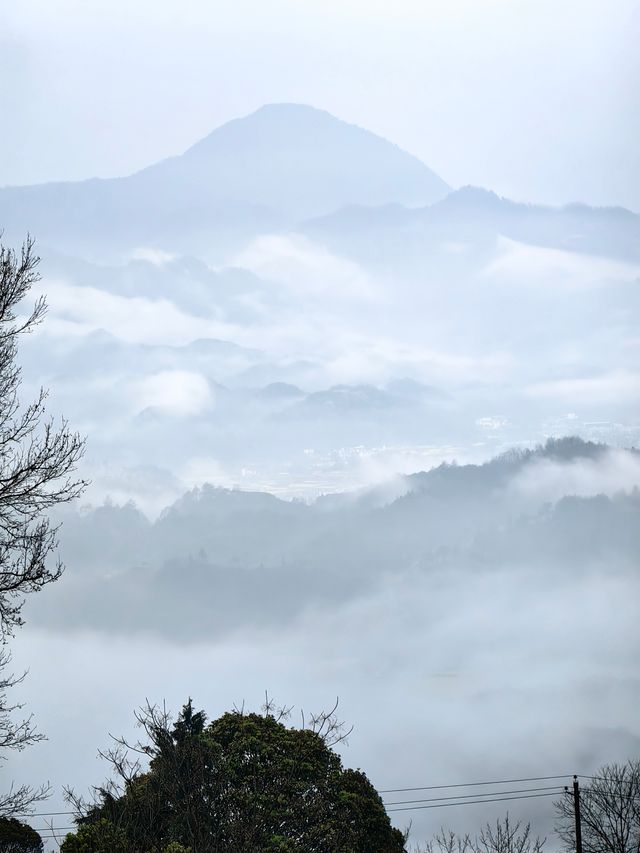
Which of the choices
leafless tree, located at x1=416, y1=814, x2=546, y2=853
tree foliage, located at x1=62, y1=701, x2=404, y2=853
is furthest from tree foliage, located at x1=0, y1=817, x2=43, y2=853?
leafless tree, located at x1=416, y1=814, x2=546, y2=853

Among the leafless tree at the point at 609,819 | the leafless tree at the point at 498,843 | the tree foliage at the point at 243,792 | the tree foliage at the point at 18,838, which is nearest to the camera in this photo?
the tree foliage at the point at 243,792

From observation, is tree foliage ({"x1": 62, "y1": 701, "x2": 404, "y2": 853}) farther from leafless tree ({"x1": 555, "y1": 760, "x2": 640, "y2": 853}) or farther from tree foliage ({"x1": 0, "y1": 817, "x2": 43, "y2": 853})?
leafless tree ({"x1": 555, "y1": 760, "x2": 640, "y2": 853})

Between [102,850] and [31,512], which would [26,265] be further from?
[102,850]

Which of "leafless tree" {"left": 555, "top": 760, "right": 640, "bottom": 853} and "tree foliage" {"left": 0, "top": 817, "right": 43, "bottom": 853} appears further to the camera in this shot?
"leafless tree" {"left": 555, "top": 760, "right": 640, "bottom": 853}

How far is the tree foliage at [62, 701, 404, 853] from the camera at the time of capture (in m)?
22.2

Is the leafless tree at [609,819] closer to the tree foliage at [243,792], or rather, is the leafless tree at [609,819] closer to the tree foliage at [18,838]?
the tree foliage at [243,792]

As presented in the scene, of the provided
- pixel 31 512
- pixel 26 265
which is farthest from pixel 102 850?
pixel 26 265

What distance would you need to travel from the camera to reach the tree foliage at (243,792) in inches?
875

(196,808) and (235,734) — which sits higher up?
(235,734)

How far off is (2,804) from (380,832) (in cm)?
1201

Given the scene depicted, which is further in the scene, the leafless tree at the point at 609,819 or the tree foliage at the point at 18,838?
the leafless tree at the point at 609,819

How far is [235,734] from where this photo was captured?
26.3m

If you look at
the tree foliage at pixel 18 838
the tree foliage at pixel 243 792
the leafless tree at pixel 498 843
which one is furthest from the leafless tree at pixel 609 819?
the tree foliage at pixel 18 838

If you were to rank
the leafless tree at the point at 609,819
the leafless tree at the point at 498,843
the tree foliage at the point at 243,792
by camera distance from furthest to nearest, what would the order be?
the leafless tree at the point at 609,819 < the leafless tree at the point at 498,843 < the tree foliage at the point at 243,792
